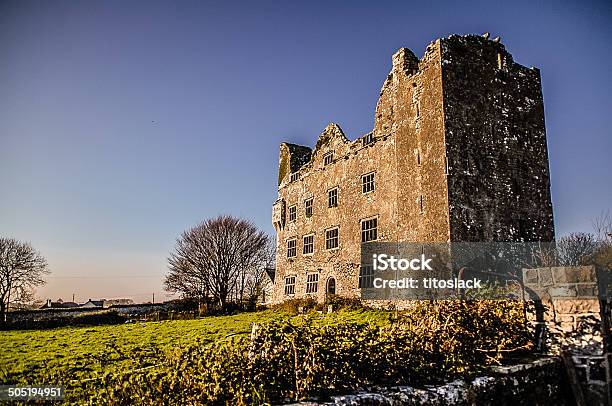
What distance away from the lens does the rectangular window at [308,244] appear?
3234 cm

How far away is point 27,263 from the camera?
160 ft

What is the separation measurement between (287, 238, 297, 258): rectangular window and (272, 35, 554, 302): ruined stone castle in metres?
6.50

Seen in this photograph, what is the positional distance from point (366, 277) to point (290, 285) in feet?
32.1

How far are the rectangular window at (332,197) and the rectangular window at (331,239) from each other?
173 cm

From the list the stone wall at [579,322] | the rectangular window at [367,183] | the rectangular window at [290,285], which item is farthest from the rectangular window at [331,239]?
the stone wall at [579,322]

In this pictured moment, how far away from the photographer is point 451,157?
2003 cm

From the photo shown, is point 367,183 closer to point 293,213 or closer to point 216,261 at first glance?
point 293,213

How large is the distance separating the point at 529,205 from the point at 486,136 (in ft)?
13.2

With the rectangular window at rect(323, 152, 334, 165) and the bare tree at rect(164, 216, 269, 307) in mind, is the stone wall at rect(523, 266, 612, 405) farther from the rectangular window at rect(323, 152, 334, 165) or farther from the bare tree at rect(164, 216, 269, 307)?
the bare tree at rect(164, 216, 269, 307)

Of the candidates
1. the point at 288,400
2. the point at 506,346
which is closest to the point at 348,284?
the point at 506,346

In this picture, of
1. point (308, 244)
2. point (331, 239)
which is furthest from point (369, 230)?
point (308, 244)

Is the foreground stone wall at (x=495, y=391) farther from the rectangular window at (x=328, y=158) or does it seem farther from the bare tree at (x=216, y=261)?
the bare tree at (x=216, y=261)

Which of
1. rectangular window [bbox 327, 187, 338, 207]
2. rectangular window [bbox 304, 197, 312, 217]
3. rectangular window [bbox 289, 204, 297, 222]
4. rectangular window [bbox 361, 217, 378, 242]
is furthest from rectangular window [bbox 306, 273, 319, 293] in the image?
rectangular window [bbox 361, 217, 378, 242]

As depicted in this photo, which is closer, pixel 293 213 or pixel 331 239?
pixel 331 239
